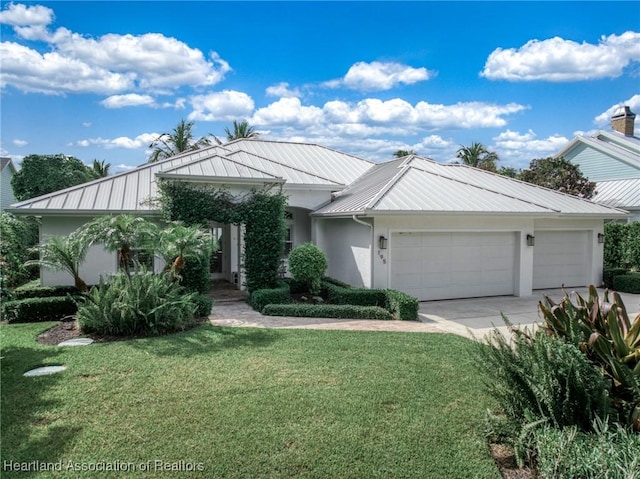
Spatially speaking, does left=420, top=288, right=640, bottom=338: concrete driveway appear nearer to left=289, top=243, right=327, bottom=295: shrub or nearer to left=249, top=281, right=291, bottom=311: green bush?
left=289, top=243, right=327, bottom=295: shrub

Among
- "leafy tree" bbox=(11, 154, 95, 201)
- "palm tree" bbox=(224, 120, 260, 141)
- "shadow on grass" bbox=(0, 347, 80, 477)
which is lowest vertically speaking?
"shadow on grass" bbox=(0, 347, 80, 477)

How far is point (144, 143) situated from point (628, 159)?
36358 millimetres

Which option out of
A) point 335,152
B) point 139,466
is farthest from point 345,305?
point 335,152

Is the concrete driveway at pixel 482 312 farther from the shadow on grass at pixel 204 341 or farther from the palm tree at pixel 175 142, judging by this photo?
the palm tree at pixel 175 142

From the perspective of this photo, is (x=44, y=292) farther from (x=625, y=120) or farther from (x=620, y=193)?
(x=625, y=120)

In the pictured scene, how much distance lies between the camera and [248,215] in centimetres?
1295

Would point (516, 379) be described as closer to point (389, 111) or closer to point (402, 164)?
point (402, 164)

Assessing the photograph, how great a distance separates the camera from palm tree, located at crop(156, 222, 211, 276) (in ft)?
34.7

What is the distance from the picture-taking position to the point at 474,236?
14039mm

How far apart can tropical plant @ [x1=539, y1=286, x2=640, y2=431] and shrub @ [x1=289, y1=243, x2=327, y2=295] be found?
7955mm

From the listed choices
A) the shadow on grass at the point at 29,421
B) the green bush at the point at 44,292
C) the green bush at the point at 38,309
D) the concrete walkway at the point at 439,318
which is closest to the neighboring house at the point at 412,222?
the concrete walkway at the point at 439,318

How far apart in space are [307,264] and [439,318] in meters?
4.17

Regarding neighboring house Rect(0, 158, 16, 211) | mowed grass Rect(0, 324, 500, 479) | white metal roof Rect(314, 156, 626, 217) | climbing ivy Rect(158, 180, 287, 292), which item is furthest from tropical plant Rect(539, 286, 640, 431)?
neighboring house Rect(0, 158, 16, 211)

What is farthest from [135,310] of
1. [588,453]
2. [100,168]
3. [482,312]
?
[100,168]
